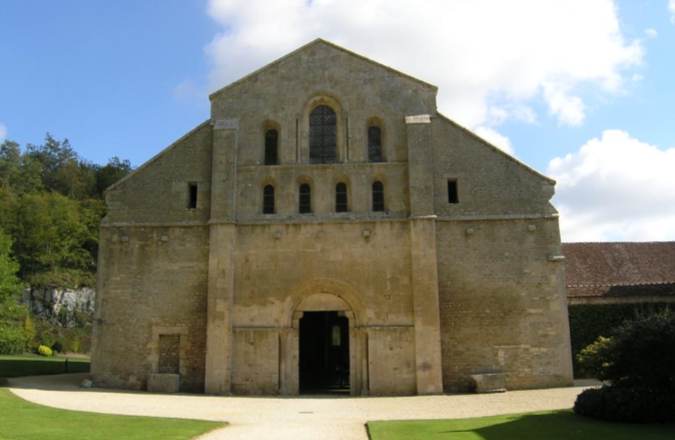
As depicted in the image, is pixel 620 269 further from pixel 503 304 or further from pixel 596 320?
pixel 503 304

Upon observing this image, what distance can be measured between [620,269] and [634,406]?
18.0m

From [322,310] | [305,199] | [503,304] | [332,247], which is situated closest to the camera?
[503,304]

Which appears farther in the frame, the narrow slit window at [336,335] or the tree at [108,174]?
the tree at [108,174]

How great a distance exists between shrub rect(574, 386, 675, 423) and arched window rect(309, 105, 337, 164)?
45.2 ft

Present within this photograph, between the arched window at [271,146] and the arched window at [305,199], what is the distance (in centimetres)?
167

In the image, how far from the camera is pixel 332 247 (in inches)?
863

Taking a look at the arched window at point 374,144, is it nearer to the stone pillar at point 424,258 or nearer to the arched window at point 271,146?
the stone pillar at point 424,258

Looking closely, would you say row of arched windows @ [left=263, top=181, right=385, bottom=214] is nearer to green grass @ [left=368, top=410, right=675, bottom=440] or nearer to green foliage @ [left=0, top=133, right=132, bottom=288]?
green grass @ [left=368, top=410, right=675, bottom=440]

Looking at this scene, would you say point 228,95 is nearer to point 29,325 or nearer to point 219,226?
point 219,226

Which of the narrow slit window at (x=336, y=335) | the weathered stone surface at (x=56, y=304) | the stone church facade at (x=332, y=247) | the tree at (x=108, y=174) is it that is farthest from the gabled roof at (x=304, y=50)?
the tree at (x=108, y=174)

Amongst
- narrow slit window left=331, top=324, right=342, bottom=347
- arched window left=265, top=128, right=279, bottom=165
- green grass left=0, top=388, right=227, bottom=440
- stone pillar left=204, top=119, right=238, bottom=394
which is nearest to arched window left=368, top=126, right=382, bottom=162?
arched window left=265, top=128, right=279, bottom=165

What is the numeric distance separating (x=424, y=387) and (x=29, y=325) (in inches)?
1437

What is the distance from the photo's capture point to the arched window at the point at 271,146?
23.6m

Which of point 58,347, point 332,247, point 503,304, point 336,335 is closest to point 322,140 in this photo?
point 332,247
